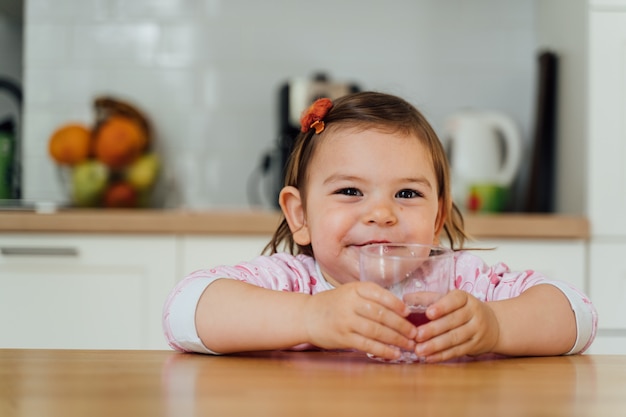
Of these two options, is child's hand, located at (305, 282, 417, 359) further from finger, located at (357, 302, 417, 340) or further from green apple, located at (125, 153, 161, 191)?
green apple, located at (125, 153, 161, 191)

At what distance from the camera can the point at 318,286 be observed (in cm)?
113

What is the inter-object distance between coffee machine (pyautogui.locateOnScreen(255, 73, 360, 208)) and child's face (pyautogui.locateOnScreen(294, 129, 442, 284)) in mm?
1221

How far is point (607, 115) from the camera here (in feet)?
6.82

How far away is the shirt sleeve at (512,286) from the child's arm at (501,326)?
0.01 m

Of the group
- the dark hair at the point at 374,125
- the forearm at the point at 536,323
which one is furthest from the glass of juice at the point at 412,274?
the dark hair at the point at 374,125

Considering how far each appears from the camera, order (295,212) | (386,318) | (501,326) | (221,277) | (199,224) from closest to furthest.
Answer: (386,318) → (501,326) → (221,277) → (295,212) → (199,224)

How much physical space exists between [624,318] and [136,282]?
1.21 m

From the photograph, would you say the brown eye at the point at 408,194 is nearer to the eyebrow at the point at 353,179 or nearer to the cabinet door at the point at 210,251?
the eyebrow at the point at 353,179

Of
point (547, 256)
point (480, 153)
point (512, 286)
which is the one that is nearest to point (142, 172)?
point (480, 153)

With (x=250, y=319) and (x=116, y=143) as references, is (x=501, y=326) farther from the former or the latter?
(x=116, y=143)

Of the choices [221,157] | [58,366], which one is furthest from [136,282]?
[58,366]

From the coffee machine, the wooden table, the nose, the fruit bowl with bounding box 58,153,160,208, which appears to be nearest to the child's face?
the nose

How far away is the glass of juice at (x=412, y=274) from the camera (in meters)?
0.73

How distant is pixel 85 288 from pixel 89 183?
0.37 m
